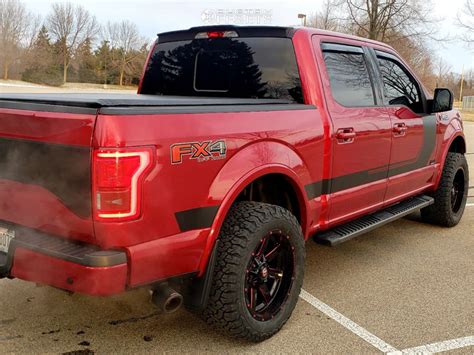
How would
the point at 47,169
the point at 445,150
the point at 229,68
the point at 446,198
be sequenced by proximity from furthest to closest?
the point at 446,198 → the point at 445,150 → the point at 229,68 → the point at 47,169

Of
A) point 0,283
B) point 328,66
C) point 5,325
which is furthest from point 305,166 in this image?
point 0,283

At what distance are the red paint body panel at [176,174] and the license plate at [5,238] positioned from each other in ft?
0.24

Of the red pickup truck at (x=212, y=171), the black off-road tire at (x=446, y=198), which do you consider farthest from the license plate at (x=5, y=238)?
the black off-road tire at (x=446, y=198)

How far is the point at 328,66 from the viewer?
149 inches

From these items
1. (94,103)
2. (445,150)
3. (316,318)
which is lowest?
(316,318)

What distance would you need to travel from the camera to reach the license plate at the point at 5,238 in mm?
2604

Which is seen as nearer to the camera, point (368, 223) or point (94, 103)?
point (94, 103)

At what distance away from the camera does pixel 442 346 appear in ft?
10.1

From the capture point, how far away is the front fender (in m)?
2.73

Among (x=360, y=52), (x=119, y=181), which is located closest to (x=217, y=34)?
(x=360, y=52)

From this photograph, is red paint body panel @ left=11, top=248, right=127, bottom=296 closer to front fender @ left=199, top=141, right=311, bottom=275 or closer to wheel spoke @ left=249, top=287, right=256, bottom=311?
front fender @ left=199, top=141, right=311, bottom=275

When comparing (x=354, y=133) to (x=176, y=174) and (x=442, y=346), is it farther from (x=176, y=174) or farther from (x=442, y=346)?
(x=176, y=174)

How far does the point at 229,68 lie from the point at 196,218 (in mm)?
1638

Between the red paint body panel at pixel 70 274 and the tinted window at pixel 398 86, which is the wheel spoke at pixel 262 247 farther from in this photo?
the tinted window at pixel 398 86
